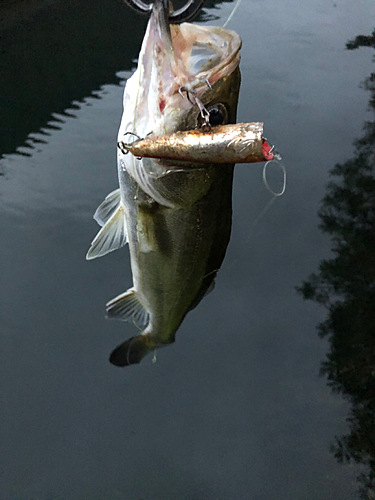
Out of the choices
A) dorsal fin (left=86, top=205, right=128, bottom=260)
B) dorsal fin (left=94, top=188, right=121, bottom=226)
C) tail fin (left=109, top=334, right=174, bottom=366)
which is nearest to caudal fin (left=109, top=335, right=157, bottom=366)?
tail fin (left=109, top=334, right=174, bottom=366)

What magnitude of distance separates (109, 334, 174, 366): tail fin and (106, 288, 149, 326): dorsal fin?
15cm

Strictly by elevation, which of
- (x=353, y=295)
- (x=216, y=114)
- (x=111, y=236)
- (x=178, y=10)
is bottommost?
(x=353, y=295)

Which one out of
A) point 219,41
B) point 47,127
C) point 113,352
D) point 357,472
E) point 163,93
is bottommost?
point 357,472

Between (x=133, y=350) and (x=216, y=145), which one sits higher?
(x=216, y=145)

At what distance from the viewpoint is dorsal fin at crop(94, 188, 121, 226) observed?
70.1 inches

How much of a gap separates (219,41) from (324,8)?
9196mm

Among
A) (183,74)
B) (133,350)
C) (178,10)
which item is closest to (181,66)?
(183,74)

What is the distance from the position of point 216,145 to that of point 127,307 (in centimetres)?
122

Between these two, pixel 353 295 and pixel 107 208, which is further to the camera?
pixel 353 295

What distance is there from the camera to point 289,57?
26.3 feet

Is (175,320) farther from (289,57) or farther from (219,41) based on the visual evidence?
(289,57)

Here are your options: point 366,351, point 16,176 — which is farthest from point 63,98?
point 366,351

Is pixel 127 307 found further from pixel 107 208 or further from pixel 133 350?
pixel 107 208

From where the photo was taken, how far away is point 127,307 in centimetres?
200
